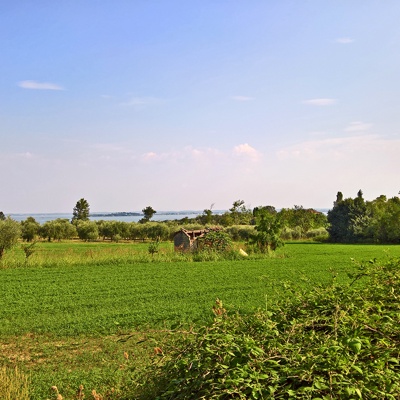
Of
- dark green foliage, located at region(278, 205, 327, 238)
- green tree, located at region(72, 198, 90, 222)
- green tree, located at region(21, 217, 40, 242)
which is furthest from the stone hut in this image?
green tree, located at region(72, 198, 90, 222)

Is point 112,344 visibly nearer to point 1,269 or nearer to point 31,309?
point 31,309

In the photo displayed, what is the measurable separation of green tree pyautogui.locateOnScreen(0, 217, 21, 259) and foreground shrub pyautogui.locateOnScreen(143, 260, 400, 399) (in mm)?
22392

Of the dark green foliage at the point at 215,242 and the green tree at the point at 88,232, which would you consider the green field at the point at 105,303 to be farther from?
the green tree at the point at 88,232

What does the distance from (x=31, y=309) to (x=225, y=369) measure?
11.3 meters

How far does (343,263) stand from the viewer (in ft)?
79.7

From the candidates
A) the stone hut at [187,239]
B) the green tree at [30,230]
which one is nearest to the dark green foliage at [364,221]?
the stone hut at [187,239]

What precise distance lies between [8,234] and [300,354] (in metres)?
23.3

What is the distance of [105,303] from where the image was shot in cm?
1298

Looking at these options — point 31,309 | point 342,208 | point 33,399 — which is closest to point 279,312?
point 33,399

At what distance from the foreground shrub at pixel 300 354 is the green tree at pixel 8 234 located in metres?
22.4

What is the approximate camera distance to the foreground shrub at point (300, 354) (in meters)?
2.21

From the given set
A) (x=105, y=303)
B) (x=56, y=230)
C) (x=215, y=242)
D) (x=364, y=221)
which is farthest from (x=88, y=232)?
(x=105, y=303)

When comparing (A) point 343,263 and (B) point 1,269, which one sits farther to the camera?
(A) point 343,263

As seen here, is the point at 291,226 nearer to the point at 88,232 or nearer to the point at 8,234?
the point at 88,232
